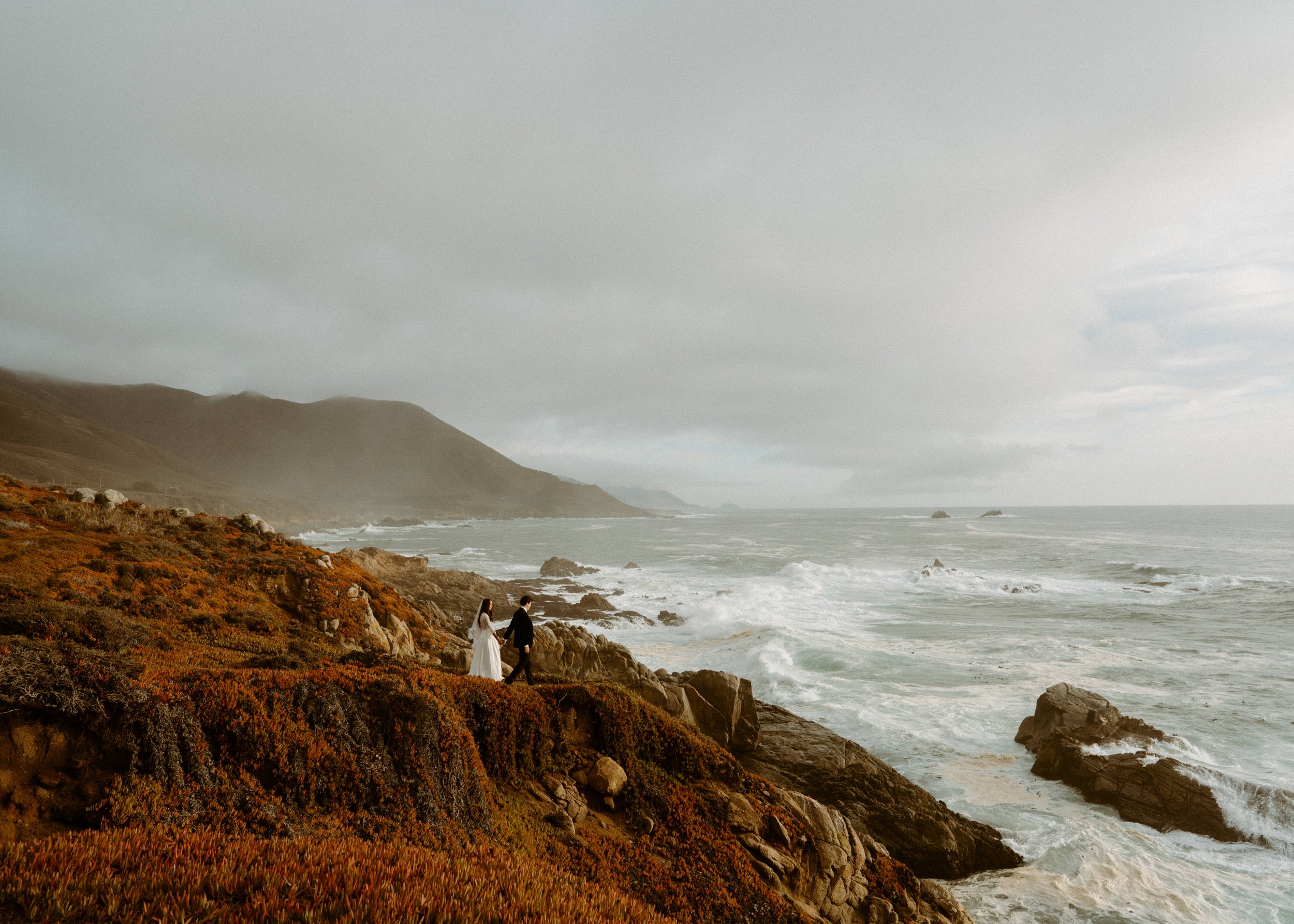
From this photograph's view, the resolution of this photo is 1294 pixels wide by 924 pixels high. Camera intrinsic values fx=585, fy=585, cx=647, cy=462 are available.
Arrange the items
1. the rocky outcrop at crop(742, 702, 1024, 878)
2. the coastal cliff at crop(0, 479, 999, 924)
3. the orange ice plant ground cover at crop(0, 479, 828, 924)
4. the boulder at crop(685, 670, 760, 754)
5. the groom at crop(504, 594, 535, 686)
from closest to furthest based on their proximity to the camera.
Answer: the orange ice plant ground cover at crop(0, 479, 828, 924)
the coastal cliff at crop(0, 479, 999, 924)
the rocky outcrop at crop(742, 702, 1024, 878)
the groom at crop(504, 594, 535, 686)
the boulder at crop(685, 670, 760, 754)

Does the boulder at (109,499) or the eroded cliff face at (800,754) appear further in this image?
the boulder at (109,499)

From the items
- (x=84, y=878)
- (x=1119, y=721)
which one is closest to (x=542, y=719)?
(x=84, y=878)

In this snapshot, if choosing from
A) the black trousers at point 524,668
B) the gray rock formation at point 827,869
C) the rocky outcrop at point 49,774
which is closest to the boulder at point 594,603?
the black trousers at point 524,668

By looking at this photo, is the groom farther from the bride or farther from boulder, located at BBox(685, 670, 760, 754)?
boulder, located at BBox(685, 670, 760, 754)

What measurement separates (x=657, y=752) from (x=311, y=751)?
493 centimetres

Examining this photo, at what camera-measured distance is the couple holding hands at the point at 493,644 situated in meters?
11.4

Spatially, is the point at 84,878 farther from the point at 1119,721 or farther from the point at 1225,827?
the point at 1119,721

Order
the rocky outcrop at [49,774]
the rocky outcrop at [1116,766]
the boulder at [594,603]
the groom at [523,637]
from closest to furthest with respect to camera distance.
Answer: the rocky outcrop at [49,774], the groom at [523,637], the rocky outcrop at [1116,766], the boulder at [594,603]

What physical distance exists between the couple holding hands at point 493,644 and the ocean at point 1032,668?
30.0 ft

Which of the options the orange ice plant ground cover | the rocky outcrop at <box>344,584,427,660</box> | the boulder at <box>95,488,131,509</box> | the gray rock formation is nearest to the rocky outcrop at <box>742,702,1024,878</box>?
the gray rock formation

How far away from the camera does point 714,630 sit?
31891 mm

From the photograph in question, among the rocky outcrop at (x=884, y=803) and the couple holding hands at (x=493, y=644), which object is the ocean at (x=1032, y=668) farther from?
the couple holding hands at (x=493, y=644)

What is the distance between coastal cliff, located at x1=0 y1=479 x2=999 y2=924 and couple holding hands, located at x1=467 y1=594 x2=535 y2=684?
129 cm

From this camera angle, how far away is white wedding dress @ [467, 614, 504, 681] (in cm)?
1142
